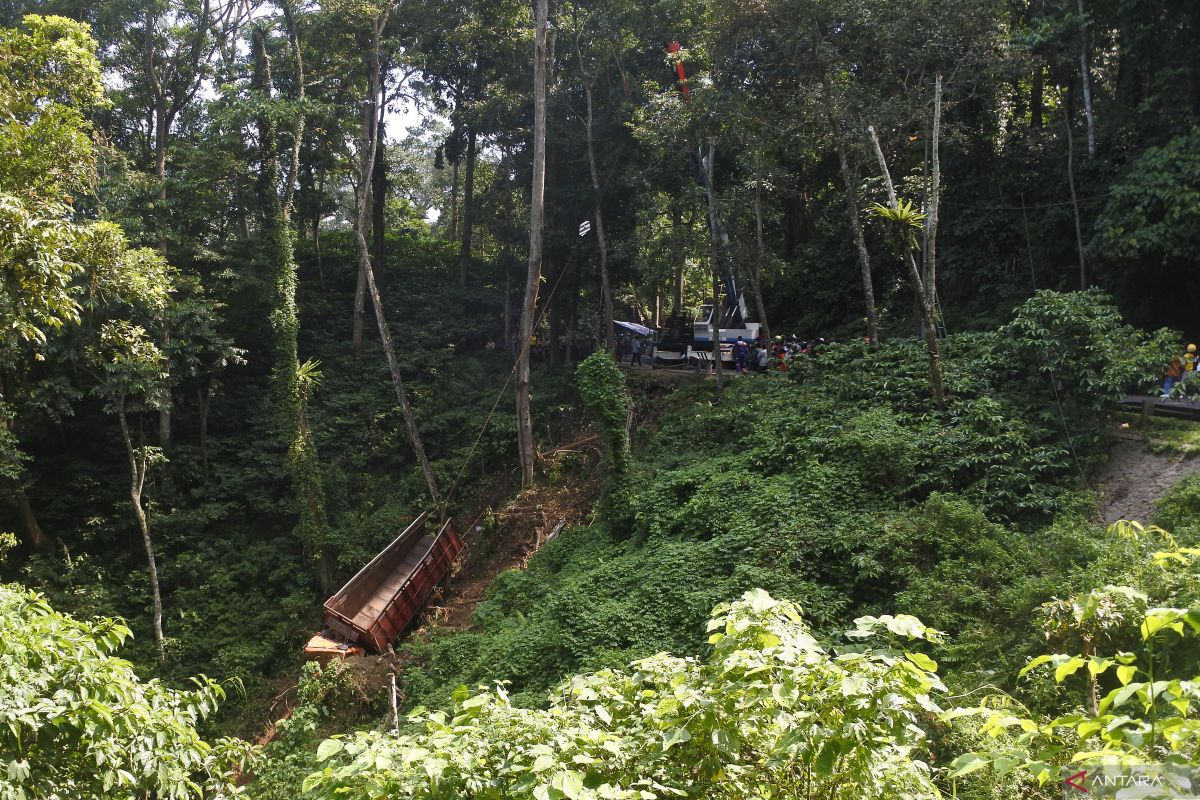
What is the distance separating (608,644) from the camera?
406 inches

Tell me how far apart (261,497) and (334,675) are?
883 cm

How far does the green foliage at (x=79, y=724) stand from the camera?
377 centimetres

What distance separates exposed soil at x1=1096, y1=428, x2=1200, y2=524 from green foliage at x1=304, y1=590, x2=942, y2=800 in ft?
28.8

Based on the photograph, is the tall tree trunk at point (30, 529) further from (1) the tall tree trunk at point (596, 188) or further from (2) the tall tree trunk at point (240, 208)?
(1) the tall tree trunk at point (596, 188)

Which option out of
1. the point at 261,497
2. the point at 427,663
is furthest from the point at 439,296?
the point at 427,663

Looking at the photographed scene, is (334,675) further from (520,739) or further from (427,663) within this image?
(520,739)

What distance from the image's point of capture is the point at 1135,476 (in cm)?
1105

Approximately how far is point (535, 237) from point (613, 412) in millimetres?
5108

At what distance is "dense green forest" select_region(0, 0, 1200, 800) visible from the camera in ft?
12.4

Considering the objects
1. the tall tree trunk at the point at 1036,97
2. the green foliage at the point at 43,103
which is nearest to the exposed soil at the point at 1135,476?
the tall tree trunk at the point at 1036,97

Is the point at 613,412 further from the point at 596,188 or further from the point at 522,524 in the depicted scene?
the point at 596,188

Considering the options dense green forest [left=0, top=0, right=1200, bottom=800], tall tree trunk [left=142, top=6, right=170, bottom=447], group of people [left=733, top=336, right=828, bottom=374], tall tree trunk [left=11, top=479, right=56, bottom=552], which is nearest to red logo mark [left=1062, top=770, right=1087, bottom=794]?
dense green forest [left=0, top=0, right=1200, bottom=800]

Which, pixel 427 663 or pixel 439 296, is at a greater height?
pixel 439 296

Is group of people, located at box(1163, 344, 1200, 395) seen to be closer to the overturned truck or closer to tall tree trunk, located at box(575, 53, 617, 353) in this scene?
tall tree trunk, located at box(575, 53, 617, 353)
